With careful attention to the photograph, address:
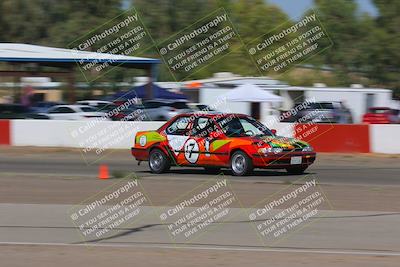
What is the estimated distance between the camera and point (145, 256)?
745 cm

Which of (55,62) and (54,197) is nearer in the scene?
(54,197)

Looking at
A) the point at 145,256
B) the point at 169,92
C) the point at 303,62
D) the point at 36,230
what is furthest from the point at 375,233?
the point at 303,62

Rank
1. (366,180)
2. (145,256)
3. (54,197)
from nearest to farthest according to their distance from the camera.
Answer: (145,256)
(54,197)
(366,180)

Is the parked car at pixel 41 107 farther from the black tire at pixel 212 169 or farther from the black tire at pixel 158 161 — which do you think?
the black tire at pixel 158 161

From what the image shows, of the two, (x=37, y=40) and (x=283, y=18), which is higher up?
(x=37, y=40)

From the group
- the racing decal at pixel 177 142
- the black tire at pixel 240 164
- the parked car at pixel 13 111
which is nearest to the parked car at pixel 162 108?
the parked car at pixel 13 111

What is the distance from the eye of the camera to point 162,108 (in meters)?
37.4

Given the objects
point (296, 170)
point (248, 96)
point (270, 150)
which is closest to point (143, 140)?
point (270, 150)

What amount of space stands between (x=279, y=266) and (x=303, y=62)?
49998 millimetres

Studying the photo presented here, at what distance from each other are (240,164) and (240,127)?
83cm

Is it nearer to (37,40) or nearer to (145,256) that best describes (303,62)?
(37,40)

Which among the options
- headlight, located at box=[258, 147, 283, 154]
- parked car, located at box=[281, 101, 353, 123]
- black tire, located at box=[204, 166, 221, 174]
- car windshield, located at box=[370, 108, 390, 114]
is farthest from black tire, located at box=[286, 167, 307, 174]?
car windshield, located at box=[370, 108, 390, 114]

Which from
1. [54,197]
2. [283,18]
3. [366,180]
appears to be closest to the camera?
[54,197]

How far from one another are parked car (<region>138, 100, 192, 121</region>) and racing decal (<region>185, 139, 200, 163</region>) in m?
20.4
